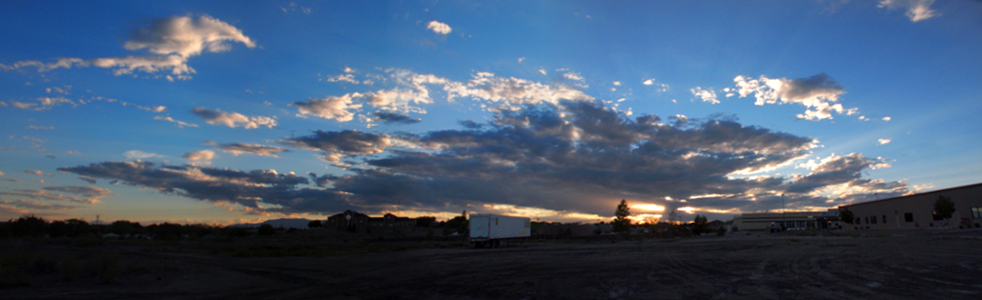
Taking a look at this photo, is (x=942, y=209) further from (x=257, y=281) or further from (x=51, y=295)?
(x=51, y=295)

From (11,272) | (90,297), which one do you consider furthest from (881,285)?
(11,272)

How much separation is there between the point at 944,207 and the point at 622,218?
57.4 metres

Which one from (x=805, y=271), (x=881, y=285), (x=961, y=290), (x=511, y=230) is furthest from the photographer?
(x=511, y=230)

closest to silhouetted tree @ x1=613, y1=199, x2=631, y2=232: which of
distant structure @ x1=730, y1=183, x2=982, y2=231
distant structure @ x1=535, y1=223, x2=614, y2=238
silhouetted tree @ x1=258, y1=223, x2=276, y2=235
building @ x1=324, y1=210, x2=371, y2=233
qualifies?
distant structure @ x1=535, y1=223, x2=614, y2=238

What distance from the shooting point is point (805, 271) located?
14.4 meters

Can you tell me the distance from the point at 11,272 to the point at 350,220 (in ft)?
318

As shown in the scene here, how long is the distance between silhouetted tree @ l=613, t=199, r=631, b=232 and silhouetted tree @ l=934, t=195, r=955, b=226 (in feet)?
181

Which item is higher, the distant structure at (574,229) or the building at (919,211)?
the building at (919,211)

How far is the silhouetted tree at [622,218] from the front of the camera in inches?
4200

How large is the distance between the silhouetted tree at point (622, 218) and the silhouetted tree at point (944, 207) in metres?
55.1

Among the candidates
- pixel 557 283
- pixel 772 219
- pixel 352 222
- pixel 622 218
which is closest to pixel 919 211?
Answer: pixel 622 218

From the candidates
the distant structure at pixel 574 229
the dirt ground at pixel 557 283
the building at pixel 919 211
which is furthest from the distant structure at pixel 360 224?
the building at pixel 919 211

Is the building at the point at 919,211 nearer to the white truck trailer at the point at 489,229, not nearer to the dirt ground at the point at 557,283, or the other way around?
the white truck trailer at the point at 489,229

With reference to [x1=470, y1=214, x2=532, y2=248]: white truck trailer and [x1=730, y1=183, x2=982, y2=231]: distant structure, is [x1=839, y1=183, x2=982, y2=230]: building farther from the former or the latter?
[x1=470, y1=214, x2=532, y2=248]: white truck trailer
